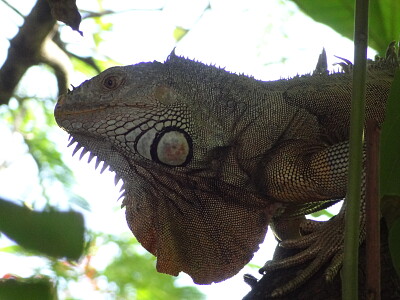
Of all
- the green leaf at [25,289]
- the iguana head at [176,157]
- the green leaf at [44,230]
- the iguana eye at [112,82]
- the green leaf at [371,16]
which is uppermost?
the green leaf at [371,16]

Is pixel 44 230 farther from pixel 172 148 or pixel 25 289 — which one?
pixel 172 148

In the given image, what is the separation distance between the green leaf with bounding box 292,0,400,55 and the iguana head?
0.65 metres

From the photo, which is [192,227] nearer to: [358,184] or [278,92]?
[278,92]

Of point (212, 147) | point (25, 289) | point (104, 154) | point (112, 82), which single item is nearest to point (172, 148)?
point (212, 147)

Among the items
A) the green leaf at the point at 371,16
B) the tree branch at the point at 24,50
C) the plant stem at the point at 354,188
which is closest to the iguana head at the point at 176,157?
the tree branch at the point at 24,50

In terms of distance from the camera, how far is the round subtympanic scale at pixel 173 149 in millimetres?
3281

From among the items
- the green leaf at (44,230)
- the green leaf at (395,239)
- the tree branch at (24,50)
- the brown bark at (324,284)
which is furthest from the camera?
the tree branch at (24,50)

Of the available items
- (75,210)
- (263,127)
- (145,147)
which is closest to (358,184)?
(75,210)

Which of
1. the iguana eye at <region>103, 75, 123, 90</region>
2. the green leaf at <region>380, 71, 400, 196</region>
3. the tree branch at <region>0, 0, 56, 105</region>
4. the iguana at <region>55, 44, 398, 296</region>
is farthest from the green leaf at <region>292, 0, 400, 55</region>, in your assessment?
the green leaf at <region>380, 71, 400, 196</region>

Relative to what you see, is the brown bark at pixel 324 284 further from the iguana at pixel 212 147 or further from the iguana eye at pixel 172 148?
the iguana eye at pixel 172 148

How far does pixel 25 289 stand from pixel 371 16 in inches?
116

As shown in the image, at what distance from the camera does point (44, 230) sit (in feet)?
2.13

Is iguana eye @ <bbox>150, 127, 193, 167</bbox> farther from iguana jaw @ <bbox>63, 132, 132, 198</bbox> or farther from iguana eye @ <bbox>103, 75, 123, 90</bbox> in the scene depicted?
iguana eye @ <bbox>103, 75, 123, 90</bbox>

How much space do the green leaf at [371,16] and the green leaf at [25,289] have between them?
2889 millimetres
